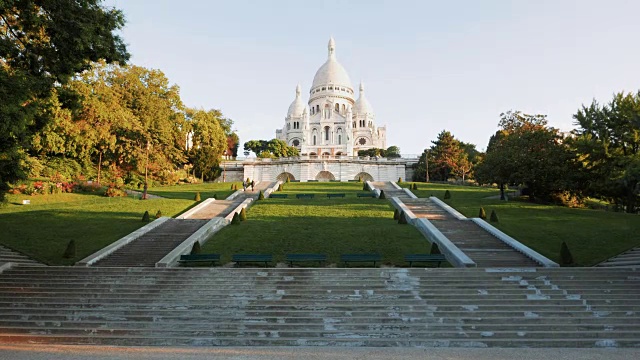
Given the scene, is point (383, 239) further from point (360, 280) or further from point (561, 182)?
point (561, 182)

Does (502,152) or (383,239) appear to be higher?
(502,152)

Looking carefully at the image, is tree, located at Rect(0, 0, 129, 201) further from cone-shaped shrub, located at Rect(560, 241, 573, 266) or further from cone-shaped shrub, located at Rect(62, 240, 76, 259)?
cone-shaped shrub, located at Rect(560, 241, 573, 266)

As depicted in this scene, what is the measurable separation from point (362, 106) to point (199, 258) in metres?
116

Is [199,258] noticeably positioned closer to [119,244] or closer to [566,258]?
[119,244]

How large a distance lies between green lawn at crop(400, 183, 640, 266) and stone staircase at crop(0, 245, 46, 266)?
24028mm

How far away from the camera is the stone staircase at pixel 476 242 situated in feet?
64.7

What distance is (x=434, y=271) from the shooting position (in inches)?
672

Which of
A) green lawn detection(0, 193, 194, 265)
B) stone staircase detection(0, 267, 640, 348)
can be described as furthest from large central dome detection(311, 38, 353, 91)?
stone staircase detection(0, 267, 640, 348)

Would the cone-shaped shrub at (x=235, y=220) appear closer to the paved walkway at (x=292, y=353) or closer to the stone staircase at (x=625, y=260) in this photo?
the paved walkway at (x=292, y=353)


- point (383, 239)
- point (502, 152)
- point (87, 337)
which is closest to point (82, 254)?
point (87, 337)

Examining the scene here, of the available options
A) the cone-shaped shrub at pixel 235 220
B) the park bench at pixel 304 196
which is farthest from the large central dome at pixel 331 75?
the cone-shaped shrub at pixel 235 220

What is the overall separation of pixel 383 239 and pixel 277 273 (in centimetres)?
829

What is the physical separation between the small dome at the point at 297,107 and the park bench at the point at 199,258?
11151 centimetres

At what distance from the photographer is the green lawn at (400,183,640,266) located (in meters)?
21.2
